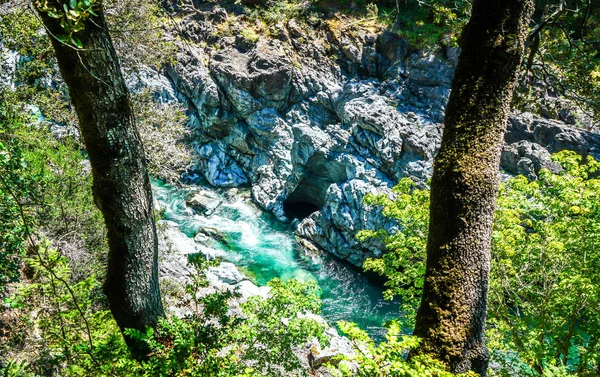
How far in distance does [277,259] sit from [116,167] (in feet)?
39.5

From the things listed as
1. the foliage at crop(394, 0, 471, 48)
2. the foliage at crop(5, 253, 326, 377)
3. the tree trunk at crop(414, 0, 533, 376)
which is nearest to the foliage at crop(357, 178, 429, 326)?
the foliage at crop(5, 253, 326, 377)

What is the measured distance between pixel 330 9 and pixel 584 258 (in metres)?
17.8

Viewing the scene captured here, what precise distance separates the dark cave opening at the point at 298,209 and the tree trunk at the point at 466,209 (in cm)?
1490

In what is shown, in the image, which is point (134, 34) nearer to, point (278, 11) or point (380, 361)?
point (380, 361)

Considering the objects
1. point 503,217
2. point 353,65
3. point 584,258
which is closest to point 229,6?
point 353,65

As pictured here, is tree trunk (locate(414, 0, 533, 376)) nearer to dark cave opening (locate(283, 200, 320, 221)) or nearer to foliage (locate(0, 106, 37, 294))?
foliage (locate(0, 106, 37, 294))

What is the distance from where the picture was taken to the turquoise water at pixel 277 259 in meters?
12.0

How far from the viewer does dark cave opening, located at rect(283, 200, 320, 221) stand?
58.1 ft

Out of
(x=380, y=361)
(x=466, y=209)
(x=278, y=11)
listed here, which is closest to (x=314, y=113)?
(x=278, y=11)

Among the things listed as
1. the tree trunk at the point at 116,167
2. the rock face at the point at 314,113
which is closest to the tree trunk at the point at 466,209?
the tree trunk at the point at 116,167

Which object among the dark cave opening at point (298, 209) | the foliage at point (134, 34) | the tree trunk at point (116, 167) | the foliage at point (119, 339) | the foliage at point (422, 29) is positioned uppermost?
the foliage at point (422, 29)

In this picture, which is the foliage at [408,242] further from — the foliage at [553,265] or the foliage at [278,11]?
the foliage at [278,11]

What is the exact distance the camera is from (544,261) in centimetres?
639

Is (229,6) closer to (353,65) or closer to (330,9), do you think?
(330,9)
